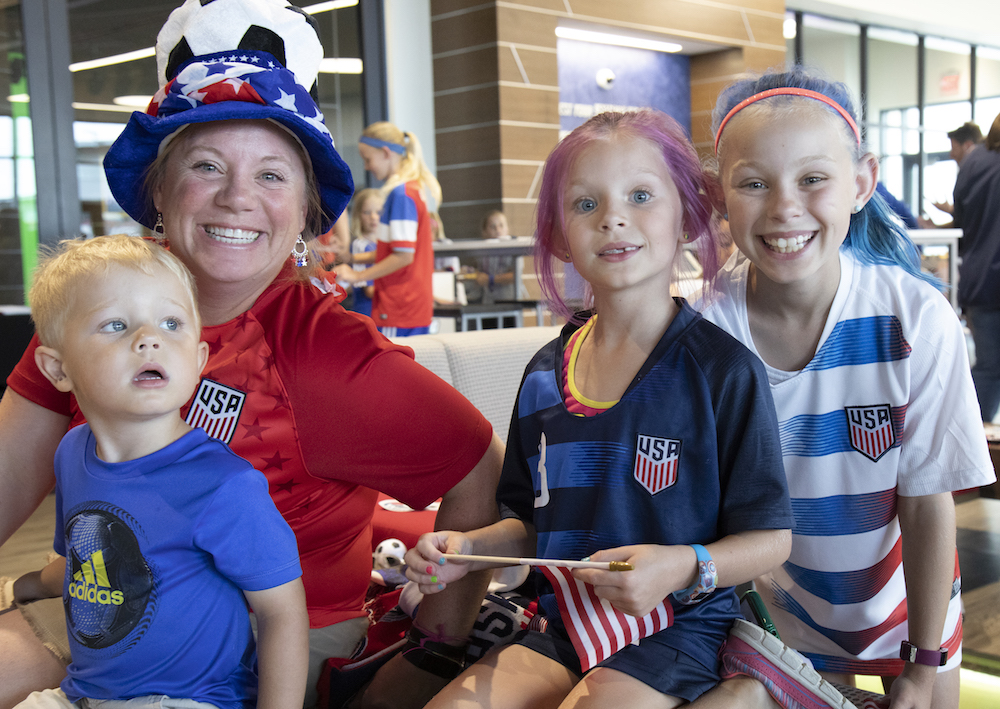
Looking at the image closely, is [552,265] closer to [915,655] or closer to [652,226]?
[652,226]

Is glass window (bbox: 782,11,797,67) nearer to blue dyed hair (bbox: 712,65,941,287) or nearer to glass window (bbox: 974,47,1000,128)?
glass window (bbox: 974,47,1000,128)

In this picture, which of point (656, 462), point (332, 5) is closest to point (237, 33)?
point (656, 462)

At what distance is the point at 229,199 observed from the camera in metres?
1.24

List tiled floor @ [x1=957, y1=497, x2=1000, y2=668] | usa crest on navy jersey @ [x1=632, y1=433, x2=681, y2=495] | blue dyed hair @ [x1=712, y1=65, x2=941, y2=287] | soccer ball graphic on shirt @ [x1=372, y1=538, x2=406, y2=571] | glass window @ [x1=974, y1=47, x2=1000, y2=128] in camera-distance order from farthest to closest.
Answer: glass window @ [x1=974, y1=47, x2=1000, y2=128] → tiled floor @ [x1=957, y1=497, x2=1000, y2=668] → soccer ball graphic on shirt @ [x1=372, y1=538, x2=406, y2=571] → blue dyed hair @ [x1=712, y1=65, x2=941, y2=287] → usa crest on navy jersey @ [x1=632, y1=433, x2=681, y2=495]

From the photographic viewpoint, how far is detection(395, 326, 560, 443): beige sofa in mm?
2203

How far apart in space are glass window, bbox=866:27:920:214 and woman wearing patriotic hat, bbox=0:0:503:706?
13231mm

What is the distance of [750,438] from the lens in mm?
1089

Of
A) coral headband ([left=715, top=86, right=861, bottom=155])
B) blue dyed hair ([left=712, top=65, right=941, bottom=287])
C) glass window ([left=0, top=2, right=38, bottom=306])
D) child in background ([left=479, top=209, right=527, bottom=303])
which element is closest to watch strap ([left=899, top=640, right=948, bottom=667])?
blue dyed hair ([left=712, top=65, right=941, bottom=287])

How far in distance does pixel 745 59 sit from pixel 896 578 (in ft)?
32.4

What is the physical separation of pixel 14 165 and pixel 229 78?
202 inches

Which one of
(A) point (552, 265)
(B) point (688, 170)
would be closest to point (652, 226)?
(B) point (688, 170)

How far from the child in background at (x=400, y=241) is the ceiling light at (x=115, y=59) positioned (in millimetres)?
2322

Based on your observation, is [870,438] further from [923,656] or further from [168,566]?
[168,566]

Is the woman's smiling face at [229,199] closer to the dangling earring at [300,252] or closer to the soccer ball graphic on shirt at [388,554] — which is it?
the dangling earring at [300,252]
